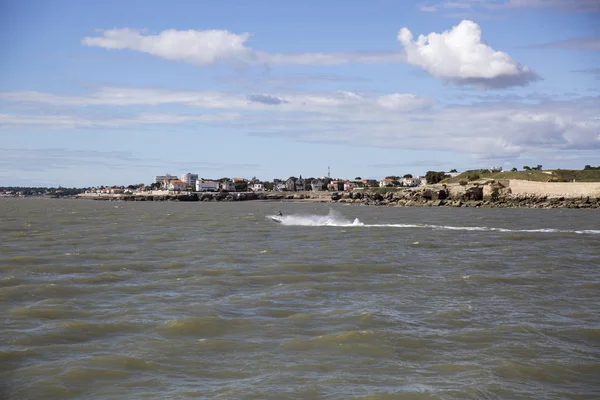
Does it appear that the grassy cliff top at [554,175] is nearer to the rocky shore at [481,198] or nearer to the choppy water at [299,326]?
the rocky shore at [481,198]

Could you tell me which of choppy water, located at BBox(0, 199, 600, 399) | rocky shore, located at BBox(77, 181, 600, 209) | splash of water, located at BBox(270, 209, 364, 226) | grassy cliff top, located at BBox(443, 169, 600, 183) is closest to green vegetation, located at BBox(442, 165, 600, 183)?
grassy cliff top, located at BBox(443, 169, 600, 183)

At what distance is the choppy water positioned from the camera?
1329cm

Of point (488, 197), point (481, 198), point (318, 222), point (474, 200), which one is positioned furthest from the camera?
point (481, 198)

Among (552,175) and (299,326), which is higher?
(552,175)

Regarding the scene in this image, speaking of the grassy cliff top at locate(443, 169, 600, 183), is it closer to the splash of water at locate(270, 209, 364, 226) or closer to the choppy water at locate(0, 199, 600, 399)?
the splash of water at locate(270, 209, 364, 226)

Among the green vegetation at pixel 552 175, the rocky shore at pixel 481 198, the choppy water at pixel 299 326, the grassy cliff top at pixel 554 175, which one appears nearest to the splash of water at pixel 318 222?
the choppy water at pixel 299 326

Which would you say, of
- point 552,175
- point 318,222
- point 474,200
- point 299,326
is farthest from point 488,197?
point 299,326

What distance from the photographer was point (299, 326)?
17906 mm

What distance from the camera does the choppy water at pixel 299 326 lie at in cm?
1329

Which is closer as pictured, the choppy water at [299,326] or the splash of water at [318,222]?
the choppy water at [299,326]

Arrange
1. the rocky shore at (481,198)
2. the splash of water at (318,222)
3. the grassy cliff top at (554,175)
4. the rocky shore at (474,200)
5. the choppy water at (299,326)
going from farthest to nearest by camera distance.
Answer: the grassy cliff top at (554,175)
the rocky shore at (481,198)
the rocky shore at (474,200)
the splash of water at (318,222)
the choppy water at (299,326)

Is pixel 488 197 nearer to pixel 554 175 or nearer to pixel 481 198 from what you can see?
pixel 481 198

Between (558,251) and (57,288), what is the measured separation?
29.2m

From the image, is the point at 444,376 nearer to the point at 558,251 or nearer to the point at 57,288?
the point at 57,288
